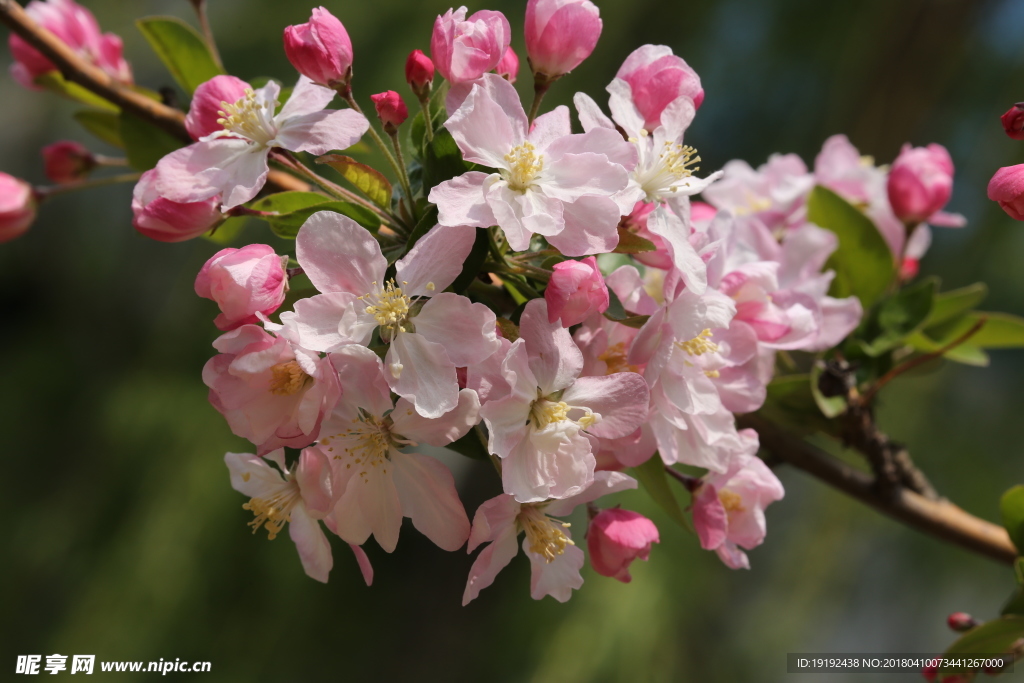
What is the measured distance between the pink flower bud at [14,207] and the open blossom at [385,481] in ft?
1.53

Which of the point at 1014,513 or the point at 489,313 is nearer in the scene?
the point at 489,313

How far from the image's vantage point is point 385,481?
0.43 meters

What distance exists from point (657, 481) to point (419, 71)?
342 mm

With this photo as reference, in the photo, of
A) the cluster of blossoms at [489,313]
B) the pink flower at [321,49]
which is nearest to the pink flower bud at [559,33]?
the cluster of blossoms at [489,313]

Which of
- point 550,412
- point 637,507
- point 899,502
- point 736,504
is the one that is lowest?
point 637,507

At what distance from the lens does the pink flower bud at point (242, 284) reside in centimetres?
39

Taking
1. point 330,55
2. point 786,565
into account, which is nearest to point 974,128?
point 786,565

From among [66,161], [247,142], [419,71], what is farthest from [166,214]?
[66,161]

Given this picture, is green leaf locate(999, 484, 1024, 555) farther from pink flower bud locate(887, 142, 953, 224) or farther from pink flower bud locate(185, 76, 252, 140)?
pink flower bud locate(185, 76, 252, 140)

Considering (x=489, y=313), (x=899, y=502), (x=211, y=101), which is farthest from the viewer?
(x=899, y=502)

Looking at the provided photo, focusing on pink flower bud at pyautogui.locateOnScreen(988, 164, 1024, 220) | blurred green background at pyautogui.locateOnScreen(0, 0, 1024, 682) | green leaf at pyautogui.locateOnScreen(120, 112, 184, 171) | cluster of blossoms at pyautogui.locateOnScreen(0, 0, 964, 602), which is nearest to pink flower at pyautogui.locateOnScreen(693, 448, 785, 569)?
cluster of blossoms at pyautogui.locateOnScreen(0, 0, 964, 602)

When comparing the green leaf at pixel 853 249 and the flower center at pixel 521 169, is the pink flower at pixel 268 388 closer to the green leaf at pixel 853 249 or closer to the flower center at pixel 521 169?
A: the flower center at pixel 521 169

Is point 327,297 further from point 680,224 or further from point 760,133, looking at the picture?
point 760,133

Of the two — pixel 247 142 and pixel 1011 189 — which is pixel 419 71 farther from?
pixel 1011 189
